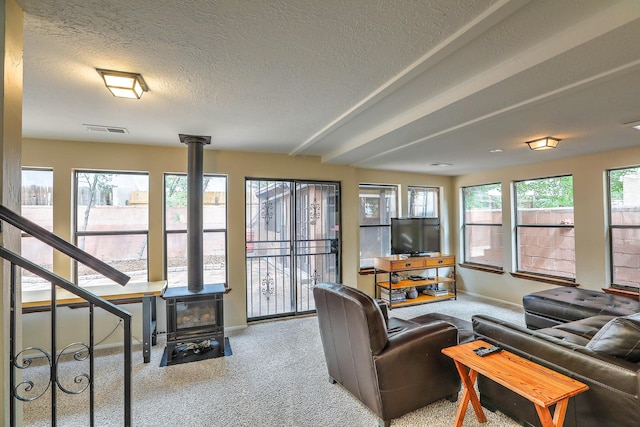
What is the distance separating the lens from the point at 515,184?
5.29 meters

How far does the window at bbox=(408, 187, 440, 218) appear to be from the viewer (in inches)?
238

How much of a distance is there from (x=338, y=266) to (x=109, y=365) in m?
3.15

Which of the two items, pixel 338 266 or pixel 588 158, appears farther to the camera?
pixel 338 266

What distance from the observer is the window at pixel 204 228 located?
405 centimetres

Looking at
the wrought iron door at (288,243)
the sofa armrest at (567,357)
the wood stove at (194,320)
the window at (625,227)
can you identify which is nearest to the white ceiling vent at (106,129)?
the wrought iron door at (288,243)

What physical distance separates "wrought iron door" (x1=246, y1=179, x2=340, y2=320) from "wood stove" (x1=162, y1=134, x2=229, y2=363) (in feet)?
2.93

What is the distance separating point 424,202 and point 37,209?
6.12m

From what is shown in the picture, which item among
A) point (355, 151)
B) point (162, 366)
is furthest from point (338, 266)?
point (162, 366)

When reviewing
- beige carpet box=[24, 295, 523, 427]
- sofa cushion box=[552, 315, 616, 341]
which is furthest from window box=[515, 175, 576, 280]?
beige carpet box=[24, 295, 523, 427]

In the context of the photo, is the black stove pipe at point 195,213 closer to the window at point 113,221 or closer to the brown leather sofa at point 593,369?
the window at point 113,221

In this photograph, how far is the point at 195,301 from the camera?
3439mm

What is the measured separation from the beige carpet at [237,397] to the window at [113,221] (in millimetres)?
1026

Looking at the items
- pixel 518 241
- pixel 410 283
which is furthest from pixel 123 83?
pixel 518 241

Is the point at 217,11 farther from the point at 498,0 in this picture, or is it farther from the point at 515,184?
the point at 515,184
